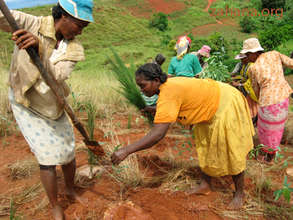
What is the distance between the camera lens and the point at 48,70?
1.26m

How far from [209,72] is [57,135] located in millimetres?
2539

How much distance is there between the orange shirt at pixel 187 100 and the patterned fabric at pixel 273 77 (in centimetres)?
109

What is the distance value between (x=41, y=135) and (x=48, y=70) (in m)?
0.49

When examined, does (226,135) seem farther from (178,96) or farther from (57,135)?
(57,135)

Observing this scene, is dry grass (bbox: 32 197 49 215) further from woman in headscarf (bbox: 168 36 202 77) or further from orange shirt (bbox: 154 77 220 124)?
woman in headscarf (bbox: 168 36 202 77)

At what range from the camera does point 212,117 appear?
1.80 metres

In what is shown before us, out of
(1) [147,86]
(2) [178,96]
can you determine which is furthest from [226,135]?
(1) [147,86]

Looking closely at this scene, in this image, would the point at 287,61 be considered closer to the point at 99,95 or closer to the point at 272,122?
the point at 272,122

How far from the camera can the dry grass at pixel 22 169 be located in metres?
2.39

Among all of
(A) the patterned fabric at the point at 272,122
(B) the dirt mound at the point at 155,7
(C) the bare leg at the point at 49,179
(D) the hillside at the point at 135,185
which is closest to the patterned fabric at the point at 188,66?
(D) the hillside at the point at 135,185

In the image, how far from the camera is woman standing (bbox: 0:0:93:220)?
133 centimetres

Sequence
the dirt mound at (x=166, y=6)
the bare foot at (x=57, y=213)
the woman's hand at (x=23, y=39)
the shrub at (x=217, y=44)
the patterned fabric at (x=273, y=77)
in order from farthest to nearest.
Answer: the dirt mound at (x=166, y=6) → the shrub at (x=217, y=44) → the patterned fabric at (x=273, y=77) → the bare foot at (x=57, y=213) → the woman's hand at (x=23, y=39)

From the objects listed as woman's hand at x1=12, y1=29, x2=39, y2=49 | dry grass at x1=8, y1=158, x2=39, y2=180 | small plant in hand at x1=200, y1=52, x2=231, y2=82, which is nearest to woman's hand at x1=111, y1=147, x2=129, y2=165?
woman's hand at x1=12, y1=29, x2=39, y2=49

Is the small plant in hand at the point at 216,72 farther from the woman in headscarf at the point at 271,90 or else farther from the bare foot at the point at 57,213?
the bare foot at the point at 57,213
